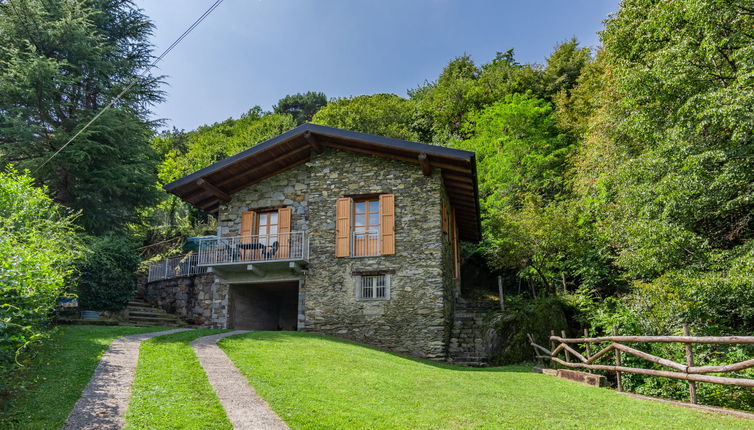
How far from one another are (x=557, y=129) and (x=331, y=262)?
17.5m

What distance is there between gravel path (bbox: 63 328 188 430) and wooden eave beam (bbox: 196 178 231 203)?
303 inches

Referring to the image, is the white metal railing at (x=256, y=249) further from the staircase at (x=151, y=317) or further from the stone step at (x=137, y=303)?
the stone step at (x=137, y=303)

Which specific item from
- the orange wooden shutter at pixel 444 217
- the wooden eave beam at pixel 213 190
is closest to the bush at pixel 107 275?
the wooden eave beam at pixel 213 190

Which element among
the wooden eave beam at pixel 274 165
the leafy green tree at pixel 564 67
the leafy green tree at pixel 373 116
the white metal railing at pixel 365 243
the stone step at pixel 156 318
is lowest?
the stone step at pixel 156 318

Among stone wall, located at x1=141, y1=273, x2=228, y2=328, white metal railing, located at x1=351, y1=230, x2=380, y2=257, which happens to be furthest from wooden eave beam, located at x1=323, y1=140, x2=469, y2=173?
stone wall, located at x1=141, y1=273, x2=228, y2=328

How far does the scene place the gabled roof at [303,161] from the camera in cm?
1382

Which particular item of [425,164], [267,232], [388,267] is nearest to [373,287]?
[388,267]

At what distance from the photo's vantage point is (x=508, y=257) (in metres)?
18.7

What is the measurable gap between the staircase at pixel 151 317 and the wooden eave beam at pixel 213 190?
15.0 ft

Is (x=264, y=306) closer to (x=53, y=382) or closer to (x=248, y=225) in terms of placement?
(x=248, y=225)

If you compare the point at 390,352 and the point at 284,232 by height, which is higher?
the point at 284,232

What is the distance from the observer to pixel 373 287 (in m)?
14.1

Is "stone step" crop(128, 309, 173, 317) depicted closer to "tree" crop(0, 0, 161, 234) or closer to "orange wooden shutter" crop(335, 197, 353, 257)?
"tree" crop(0, 0, 161, 234)

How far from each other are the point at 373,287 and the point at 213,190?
631 centimetres
